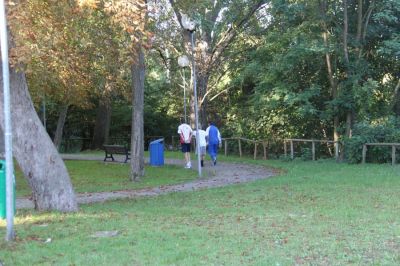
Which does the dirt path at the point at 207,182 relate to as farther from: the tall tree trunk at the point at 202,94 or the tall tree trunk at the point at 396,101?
the tall tree trunk at the point at 202,94

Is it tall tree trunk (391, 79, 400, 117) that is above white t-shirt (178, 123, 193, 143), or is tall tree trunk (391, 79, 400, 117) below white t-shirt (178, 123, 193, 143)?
above

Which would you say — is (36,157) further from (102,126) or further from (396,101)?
(102,126)

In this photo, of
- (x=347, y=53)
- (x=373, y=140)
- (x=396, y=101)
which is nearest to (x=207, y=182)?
(x=373, y=140)

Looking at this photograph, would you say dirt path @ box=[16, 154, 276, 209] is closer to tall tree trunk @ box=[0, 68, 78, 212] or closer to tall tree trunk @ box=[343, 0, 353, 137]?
tall tree trunk @ box=[0, 68, 78, 212]

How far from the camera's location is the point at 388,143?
1941cm

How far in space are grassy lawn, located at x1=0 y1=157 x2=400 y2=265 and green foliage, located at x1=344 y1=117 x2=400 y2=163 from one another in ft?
20.4

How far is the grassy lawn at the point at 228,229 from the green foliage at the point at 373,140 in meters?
6.22

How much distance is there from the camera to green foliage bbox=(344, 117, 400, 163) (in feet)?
65.6

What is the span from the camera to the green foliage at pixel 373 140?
20000 mm

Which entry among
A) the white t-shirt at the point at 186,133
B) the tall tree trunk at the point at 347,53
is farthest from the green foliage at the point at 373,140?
the white t-shirt at the point at 186,133

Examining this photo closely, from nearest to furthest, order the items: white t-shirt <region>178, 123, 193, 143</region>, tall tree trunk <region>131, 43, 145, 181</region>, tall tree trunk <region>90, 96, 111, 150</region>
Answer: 1. tall tree trunk <region>131, 43, 145, 181</region>
2. white t-shirt <region>178, 123, 193, 143</region>
3. tall tree trunk <region>90, 96, 111, 150</region>

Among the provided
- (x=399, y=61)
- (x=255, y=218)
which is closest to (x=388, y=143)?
(x=399, y=61)

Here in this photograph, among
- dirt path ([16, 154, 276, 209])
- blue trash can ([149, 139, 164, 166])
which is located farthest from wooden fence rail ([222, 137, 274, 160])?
blue trash can ([149, 139, 164, 166])

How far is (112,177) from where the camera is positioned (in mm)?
18172
